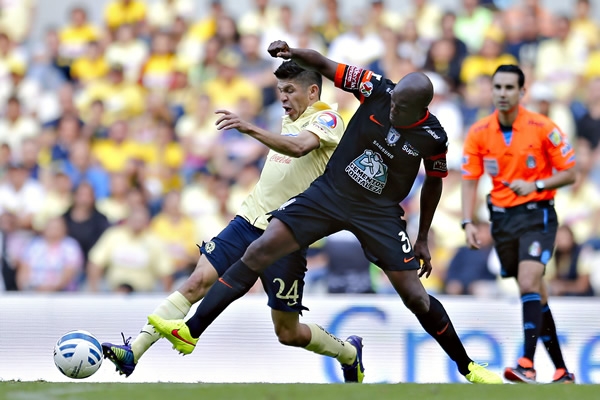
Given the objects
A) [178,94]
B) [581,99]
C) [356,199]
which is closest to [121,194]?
[178,94]

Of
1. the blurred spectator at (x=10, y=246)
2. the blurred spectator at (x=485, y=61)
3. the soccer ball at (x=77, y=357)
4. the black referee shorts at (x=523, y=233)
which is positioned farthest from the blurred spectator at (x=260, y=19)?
the soccer ball at (x=77, y=357)

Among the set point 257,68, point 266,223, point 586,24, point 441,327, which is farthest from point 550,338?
point 257,68

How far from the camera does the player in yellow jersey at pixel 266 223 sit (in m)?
7.70

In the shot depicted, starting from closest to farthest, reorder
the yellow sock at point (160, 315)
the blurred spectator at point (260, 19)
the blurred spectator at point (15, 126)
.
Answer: the yellow sock at point (160, 315)
the blurred spectator at point (15, 126)
the blurred spectator at point (260, 19)

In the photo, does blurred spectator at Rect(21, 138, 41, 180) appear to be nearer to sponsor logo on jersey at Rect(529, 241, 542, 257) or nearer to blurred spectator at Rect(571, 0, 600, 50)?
blurred spectator at Rect(571, 0, 600, 50)

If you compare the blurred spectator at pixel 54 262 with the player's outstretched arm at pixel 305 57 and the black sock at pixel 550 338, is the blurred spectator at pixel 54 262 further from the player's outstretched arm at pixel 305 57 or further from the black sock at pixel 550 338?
the player's outstretched arm at pixel 305 57

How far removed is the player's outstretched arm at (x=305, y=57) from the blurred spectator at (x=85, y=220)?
6421mm

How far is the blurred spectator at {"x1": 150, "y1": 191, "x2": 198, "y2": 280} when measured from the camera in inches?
506

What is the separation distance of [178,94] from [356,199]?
8.36 m

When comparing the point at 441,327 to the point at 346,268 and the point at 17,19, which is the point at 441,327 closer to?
the point at 346,268

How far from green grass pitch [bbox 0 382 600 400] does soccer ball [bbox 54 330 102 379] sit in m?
0.17

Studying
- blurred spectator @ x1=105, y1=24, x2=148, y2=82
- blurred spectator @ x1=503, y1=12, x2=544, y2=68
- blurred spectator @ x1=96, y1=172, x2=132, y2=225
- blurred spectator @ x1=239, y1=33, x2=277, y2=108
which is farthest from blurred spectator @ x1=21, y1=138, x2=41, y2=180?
blurred spectator @ x1=503, y1=12, x2=544, y2=68

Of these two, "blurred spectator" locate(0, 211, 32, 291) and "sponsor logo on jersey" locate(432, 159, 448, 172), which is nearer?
"sponsor logo on jersey" locate(432, 159, 448, 172)

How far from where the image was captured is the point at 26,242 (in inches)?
538
